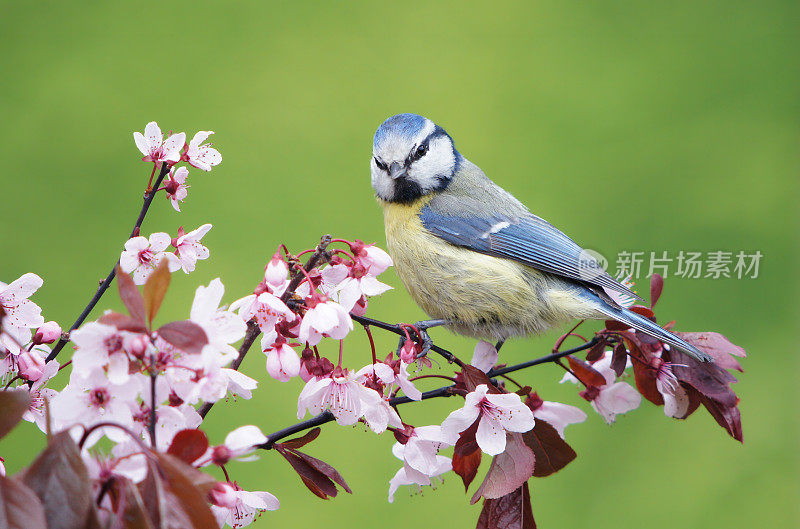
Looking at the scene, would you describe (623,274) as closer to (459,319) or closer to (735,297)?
(459,319)

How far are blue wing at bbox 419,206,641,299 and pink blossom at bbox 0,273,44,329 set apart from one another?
1.90 feet

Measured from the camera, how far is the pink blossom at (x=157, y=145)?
0.64 m

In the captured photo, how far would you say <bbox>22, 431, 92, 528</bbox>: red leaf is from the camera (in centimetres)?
35

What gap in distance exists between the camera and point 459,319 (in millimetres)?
988

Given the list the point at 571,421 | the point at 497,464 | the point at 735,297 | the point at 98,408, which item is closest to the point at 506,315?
the point at 571,421

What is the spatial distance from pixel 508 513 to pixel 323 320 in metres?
0.23

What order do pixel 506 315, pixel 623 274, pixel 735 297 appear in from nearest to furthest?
pixel 506 315
pixel 623 274
pixel 735 297

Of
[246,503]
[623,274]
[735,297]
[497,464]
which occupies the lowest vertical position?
[246,503]

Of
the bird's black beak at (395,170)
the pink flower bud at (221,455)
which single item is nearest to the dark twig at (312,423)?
the pink flower bud at (221,455)

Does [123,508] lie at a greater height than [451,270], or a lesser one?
lesser

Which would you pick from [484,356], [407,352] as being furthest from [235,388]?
[484,356]

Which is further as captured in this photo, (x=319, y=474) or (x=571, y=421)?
(x=571, y=421)

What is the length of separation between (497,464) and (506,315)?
39 centimetres

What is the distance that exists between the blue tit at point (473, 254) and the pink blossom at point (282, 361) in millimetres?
433
